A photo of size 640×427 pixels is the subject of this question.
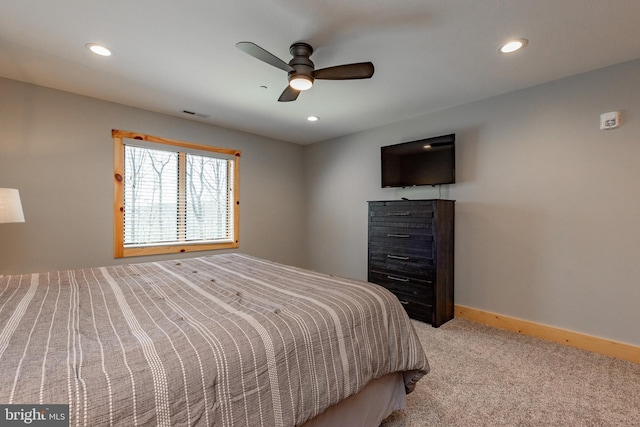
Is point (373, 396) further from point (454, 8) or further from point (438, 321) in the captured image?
point (454, 8)

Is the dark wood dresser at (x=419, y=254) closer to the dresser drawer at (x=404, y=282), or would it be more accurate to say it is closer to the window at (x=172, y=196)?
the dresser drawer at (x=404, y=282)

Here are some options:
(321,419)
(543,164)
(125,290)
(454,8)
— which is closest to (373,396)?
(321,419)

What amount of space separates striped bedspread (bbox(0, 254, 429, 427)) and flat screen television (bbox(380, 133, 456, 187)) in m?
2.11

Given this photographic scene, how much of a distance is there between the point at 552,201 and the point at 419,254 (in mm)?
1299

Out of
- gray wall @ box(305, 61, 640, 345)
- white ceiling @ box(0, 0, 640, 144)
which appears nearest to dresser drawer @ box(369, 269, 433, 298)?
gray wall @ box(305, 61, 640, 345)

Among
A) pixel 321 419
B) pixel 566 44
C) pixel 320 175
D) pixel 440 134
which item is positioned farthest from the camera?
pixel 320 175

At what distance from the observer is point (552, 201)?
8.46 feet

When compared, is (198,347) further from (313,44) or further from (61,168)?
(61,168)

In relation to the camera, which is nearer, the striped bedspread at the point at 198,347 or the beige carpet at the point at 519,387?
the striped bedspread at the point at 198,347

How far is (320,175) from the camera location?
15.7ft

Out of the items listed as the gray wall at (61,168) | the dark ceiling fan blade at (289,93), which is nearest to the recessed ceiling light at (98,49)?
the gray wall at (61,168)

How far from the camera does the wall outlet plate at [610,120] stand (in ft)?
7.43

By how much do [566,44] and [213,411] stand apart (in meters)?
3.04

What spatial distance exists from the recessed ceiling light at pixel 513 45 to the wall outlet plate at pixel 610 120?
1031 millimetres
